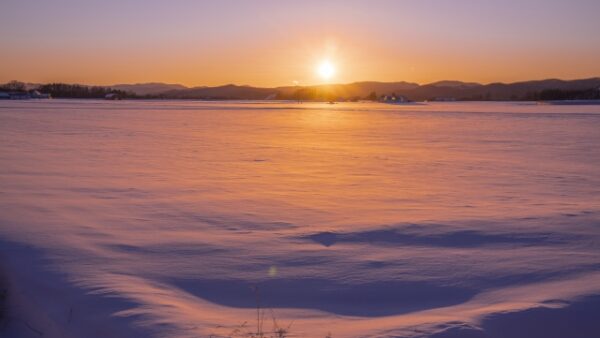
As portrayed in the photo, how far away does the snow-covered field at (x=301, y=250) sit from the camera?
352 centimetres

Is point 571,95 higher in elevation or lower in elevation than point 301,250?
higher

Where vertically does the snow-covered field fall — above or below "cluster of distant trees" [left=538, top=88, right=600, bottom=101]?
below

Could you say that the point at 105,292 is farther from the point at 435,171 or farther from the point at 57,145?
the point at 57,145

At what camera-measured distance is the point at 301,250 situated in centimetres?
497

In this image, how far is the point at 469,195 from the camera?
24.3ft

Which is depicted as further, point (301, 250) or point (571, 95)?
point (571, 95)

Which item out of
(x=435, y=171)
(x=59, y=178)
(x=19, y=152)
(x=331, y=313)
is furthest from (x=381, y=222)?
(x=19, y=152)

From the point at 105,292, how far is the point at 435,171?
7.00m

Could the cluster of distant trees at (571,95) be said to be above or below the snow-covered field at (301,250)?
above

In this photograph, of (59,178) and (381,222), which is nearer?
(381,222)

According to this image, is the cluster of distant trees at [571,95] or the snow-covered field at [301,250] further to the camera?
the cluster of distant trees at [571,95]

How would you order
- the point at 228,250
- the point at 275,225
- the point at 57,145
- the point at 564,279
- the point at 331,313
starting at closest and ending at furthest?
the point at 331,313
the point at 564,279
the point at 228,250
the point at 275,225
the point at 57,145

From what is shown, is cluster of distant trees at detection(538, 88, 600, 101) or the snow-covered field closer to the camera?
the snow-covered field

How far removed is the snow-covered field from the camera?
3.52m
